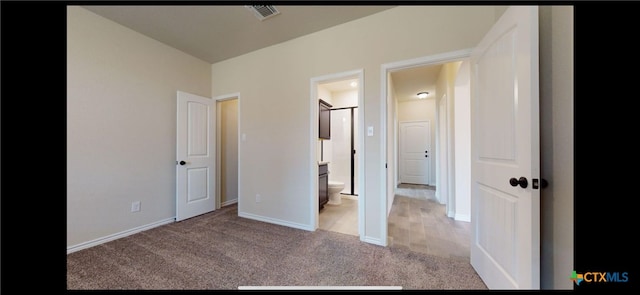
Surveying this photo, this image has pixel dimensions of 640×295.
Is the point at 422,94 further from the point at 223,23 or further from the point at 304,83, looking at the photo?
the point at 223,23

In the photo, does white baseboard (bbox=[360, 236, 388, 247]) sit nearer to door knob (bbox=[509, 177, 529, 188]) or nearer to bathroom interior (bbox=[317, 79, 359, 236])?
door knob (bbox=[509, 177, 529, 188])

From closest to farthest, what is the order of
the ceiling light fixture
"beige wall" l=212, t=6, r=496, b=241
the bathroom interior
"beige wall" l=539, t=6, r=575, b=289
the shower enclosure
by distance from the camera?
"beige wall" l=539, t=6, r=575, b=289
"beige wall" l=212, t=6, r=496, b=241
the bathroom interior
the shower enclosure
the ceiling light fixture

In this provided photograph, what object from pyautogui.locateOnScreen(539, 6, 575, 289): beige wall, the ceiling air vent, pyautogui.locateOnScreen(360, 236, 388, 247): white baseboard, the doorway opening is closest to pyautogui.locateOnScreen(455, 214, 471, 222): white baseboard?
pyautogui.locateOnScreen(360, 236, 388, 247): white baseboard

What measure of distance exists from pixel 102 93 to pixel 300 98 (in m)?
2.07

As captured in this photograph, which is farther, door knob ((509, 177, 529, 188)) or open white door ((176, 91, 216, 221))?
open white door ((176, 91, 216, 221))

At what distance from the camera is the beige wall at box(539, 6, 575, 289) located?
3.21 feet

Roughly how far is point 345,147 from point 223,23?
10.2ft

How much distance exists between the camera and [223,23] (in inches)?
88.8

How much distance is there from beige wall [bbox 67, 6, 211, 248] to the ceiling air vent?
149cm

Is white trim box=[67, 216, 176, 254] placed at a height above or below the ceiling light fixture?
below

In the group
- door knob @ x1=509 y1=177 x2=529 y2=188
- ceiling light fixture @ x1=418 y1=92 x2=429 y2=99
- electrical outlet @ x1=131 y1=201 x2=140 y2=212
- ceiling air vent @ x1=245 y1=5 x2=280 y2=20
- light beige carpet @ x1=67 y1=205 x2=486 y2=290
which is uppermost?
ceiling air vent @ x1=245 y1=5 x2=280 y2=20

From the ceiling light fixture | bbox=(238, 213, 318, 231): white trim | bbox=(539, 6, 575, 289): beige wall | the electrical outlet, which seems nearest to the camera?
bbox=(539, 6, 575, 289): beige wall
